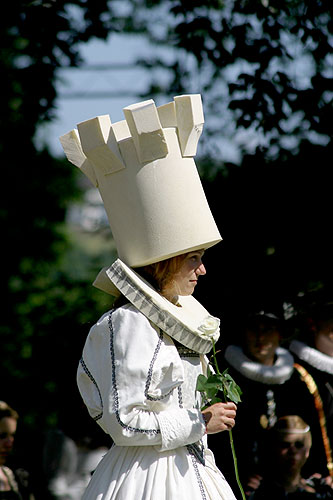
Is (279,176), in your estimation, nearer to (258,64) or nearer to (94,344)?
(258,64)

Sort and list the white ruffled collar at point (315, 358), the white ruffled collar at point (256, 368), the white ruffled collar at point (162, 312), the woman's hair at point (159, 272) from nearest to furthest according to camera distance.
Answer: the white ruffled collar at point (162, 312) < the woman's hair at point (159, 272) < the white ruffled collar at point (256, 368) < the white ruffled collar at point (315, 358)

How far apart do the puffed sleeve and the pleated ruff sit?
0.08 m

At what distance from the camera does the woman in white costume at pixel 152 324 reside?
3172mm

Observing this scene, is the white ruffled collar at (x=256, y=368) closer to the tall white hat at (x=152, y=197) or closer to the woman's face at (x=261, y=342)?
the woman's face at (x=261, y=342)

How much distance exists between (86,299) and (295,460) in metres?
6.88

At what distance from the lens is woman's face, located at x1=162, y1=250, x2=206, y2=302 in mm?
3443

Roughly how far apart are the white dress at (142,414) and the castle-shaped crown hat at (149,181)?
0.94 ft

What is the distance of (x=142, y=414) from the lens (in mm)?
3168

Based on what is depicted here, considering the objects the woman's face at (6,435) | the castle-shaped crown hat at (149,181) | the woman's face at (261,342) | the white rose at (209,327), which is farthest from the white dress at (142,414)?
the woman's face at (6,435)

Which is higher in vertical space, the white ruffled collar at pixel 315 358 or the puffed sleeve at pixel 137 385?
the puffed sleeve at pixel 137 385

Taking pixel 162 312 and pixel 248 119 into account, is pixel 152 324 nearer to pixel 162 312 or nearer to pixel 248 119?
pixel 162 312

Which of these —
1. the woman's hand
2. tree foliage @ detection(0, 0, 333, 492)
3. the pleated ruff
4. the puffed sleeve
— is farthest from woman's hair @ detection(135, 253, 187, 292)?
tree foliage @ detection(0, 0, 333, 492)

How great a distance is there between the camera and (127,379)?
316cm

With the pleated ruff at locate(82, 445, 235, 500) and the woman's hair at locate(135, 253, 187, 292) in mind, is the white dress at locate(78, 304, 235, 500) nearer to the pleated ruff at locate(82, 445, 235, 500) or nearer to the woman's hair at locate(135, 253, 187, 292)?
the pleated ruff at locate(82, 445, 235, 500)
